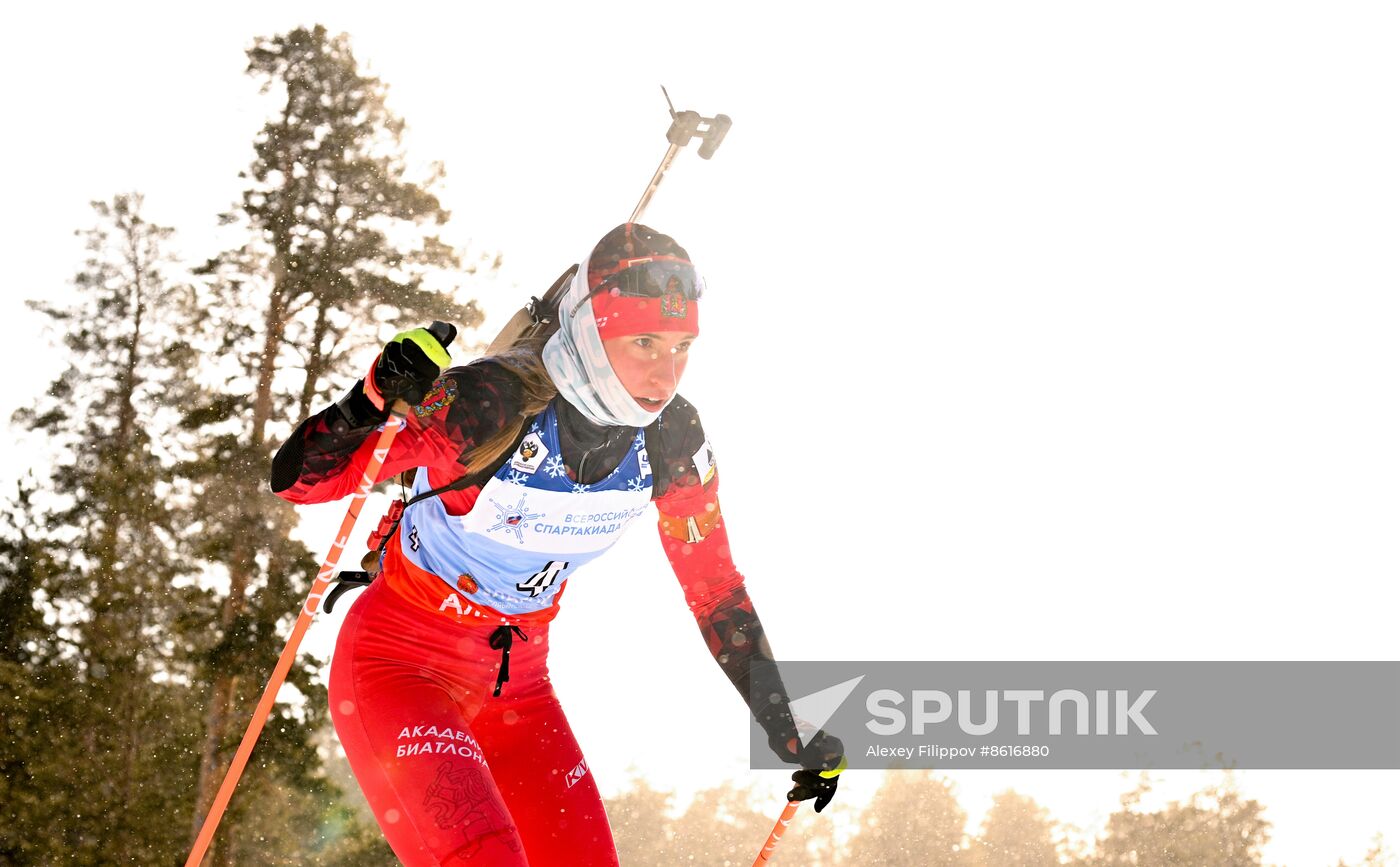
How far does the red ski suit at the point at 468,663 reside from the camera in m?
3.83

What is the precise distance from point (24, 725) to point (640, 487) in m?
24.3

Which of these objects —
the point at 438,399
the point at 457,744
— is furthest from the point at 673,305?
the point at 457,744

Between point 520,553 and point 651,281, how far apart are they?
1.10 metres

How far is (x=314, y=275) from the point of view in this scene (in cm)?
1947

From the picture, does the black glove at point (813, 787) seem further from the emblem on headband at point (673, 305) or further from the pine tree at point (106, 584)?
the pine tree at point (106, 584)

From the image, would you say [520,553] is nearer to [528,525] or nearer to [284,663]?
[528,525]

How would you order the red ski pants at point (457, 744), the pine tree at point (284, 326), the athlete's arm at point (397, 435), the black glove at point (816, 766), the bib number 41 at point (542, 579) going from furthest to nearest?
the pine tree at point (284, 326) < the black glove at point (816, 766) < the bib number 41 at point (542, 579) < the red ski pants at point (457, 744) < the athlete's arm at point (397, 435)

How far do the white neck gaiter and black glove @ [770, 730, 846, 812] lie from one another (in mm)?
1393

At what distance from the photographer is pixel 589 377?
4332mm

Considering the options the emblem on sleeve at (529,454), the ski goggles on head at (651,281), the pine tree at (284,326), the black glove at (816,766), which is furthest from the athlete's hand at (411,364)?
the pine tree at (284,326)

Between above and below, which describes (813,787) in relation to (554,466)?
below

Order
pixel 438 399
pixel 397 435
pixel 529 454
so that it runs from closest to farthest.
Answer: pixel 397 435 < pixel 438 399 < pixel 529 454

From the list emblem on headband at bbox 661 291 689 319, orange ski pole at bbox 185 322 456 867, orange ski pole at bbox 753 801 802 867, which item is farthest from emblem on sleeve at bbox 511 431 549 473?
orange ski pole at bbox 753 801 802 867

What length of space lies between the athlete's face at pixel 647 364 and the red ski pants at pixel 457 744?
3.50 feet
